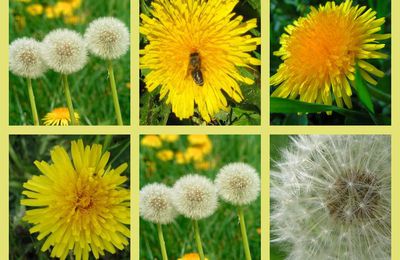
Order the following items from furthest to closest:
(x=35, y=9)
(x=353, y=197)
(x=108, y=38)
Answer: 1. (x=35, y=9)
2. (x=108, y=38)
3. (x=353, y=197)

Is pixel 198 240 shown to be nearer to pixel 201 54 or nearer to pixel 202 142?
pixel 202 142

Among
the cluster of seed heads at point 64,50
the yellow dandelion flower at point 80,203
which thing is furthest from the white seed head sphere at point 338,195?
the cluster of seed heads at point 64,50

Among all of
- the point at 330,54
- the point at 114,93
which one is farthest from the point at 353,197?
the point at 114,93

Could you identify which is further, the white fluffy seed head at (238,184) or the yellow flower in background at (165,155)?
the yellow flower in background at (165,155)

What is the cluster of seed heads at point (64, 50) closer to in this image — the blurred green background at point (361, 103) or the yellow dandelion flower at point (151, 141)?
the yellow dandelion flower at point (151, 141)

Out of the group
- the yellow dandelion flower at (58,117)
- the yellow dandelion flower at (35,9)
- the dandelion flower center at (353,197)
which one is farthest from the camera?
the yellow dandelion flower at (35,9)

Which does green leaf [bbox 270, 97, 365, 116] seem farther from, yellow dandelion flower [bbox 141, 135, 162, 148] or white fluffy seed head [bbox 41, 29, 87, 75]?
white fluffy seed head [bbox 41, 29, 87, 75]
